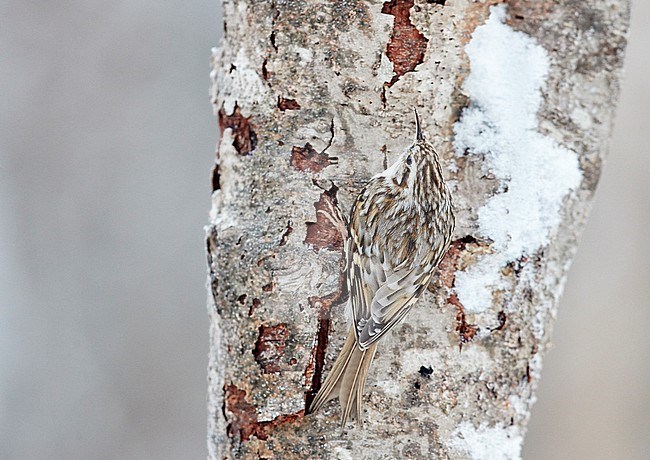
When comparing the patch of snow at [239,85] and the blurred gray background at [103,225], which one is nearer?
the patch of snow at [239,85]

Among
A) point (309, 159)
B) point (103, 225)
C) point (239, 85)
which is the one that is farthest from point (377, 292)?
point (103, 225)

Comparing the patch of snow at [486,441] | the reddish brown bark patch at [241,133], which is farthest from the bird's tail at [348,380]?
the reddish brown bark patch at [241,133]

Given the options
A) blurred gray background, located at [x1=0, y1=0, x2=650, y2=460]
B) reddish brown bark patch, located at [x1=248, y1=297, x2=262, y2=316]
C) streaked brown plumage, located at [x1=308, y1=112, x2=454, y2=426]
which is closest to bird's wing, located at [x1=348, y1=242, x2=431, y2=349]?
streaked brown plumage, located at [x1=308, y1=112, x2=454, y2=426]

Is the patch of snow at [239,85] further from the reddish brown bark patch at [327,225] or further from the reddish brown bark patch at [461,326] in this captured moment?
the reddish brown bark patch at [461,326]

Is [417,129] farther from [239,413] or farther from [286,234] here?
[239,413]

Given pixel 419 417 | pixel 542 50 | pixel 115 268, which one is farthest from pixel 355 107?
pixel 115 268
